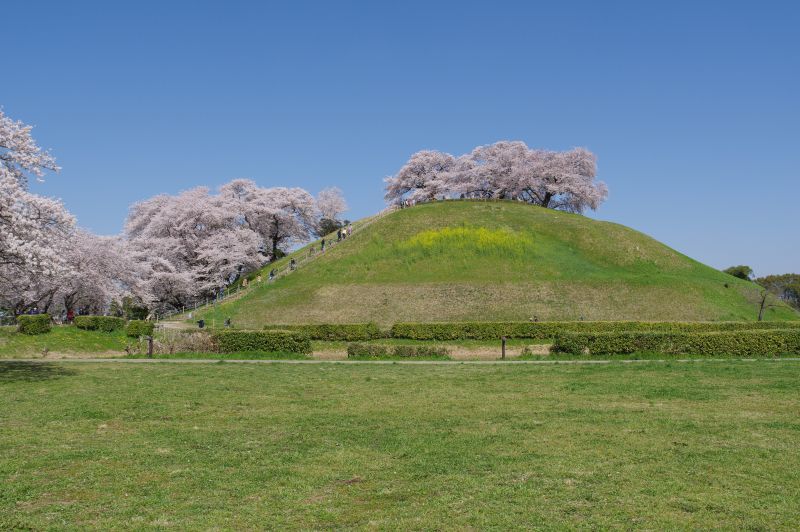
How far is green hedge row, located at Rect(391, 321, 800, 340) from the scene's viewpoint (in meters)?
41.1

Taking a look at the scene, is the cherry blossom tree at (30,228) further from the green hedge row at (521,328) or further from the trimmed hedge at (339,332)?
the green hedge row at (521,328)

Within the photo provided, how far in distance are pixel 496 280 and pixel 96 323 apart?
35.1m

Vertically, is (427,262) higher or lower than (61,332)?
higher

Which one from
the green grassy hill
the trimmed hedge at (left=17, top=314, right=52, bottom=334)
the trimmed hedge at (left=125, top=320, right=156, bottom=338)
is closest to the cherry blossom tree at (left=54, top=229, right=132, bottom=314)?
the green grassy hill

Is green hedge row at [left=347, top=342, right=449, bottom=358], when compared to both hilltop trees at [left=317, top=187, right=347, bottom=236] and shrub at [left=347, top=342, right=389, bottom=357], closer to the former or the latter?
shrub at [left=347, top=342, right=389, bottom=357]

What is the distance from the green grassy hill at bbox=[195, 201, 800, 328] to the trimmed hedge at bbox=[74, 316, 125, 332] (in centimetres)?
1350

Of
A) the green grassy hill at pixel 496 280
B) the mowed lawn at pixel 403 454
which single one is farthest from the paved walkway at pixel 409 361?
the green grassy hill at pixel 496 280

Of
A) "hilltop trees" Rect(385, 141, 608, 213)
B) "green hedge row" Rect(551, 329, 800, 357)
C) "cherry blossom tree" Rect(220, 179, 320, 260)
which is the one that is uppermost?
"hilltop trees" Rect(385, 141, 608, 213)

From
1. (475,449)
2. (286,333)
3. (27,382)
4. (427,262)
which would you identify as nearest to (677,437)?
(475,449)

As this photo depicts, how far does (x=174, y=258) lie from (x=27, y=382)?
178ft

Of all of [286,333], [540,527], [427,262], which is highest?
[427,262]

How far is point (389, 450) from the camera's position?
39.6 ft

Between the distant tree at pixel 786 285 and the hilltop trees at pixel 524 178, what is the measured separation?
3381cm

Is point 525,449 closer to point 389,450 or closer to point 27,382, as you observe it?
point 389,450
